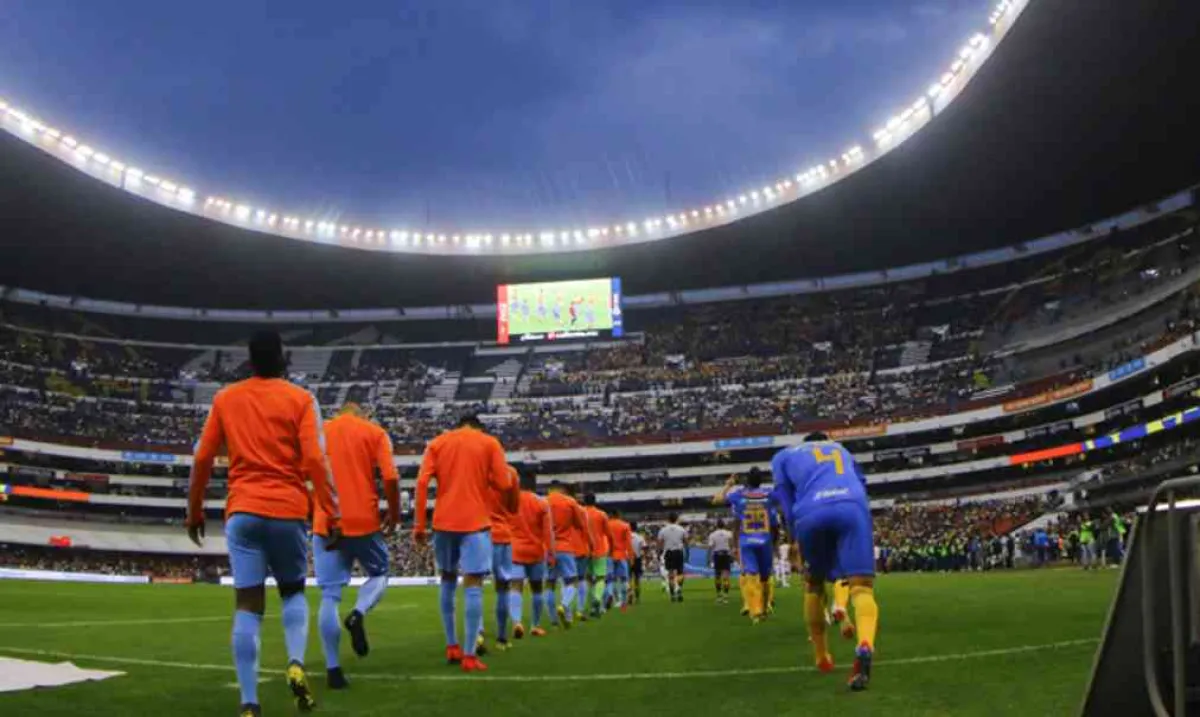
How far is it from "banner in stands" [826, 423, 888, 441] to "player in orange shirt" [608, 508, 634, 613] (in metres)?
35.0

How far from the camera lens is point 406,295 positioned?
2778 inches

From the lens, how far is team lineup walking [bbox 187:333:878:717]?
5.84 meters

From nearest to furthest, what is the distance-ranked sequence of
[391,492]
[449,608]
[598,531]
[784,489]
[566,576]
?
[391,492]
[784,489]
[449,608]
[566,576]
[598,531]

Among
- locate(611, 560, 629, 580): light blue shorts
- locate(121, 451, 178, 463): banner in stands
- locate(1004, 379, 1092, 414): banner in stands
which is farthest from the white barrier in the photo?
locate(1004, 379, 1092, 414): banner in stands

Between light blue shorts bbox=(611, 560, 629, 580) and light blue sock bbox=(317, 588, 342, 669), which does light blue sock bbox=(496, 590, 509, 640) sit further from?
light blue shorts bbox=(611, 560, 629, 580)

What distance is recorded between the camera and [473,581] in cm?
873

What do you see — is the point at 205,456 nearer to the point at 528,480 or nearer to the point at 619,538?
the point at 528,480

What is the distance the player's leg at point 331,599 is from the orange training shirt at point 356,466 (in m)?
0.20

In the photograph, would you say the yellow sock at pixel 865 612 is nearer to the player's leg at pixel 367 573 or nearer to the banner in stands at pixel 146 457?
the player's leg at pixel 367 573

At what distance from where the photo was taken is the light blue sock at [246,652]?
562cm

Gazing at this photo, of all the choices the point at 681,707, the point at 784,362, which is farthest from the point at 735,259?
the point at 681,707

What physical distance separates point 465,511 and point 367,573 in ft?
3.20

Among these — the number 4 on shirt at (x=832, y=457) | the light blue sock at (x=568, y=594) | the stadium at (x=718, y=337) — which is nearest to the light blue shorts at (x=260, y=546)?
the number 4 on shirt at (x=832, y=457)

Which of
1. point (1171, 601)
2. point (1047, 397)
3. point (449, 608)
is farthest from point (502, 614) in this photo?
point (1047, 397)
